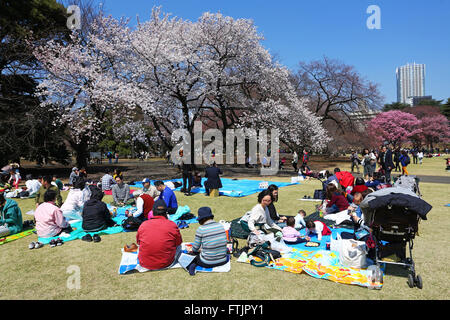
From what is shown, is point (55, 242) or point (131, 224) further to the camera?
point (131, 224)

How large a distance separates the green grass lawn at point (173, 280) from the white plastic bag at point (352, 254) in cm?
44

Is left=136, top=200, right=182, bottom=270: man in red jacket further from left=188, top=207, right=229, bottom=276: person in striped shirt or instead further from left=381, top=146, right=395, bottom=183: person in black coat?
left=381, top=146, right=395, bottom=183: person in black coat

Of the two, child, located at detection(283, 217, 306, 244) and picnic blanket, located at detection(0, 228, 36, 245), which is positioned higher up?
child, located at detection(283, 217, 306, 244)

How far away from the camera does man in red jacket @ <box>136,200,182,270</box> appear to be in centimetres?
471

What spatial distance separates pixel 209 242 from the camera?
15.7ft

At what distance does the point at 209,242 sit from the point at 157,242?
2.83ft

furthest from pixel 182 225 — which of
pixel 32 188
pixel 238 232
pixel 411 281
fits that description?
pixel 32 188

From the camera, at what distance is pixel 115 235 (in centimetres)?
699

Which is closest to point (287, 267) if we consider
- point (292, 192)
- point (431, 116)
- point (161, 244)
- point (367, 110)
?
point (161, 244)

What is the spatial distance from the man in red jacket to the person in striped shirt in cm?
42

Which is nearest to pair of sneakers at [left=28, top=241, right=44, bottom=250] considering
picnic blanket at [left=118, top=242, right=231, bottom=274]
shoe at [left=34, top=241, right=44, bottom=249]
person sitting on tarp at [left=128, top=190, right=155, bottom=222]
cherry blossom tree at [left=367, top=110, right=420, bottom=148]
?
shoe at [left=34, top=241, right=44, bottom=249]
